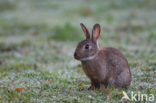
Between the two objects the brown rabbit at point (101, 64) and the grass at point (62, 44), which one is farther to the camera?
the grass at point (62, 44)

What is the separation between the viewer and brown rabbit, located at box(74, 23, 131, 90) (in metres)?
6.41

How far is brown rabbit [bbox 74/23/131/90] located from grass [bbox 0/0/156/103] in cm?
24

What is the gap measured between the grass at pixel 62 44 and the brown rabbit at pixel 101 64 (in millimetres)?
237

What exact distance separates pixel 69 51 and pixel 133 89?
19.2 feet

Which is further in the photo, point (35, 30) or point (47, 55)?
point (35, 30)

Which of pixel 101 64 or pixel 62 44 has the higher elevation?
pixel 101 64

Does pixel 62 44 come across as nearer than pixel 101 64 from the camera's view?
No

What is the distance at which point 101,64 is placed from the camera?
652 centimetres

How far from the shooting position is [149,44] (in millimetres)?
13281

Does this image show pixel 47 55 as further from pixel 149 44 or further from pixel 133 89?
pixel 133 89

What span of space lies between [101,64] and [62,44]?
7058 millimetres

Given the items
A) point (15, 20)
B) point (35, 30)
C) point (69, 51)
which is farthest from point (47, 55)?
point (15, 20)

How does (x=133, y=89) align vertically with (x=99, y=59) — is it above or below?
below

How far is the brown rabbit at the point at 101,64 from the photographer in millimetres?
A: 6406
